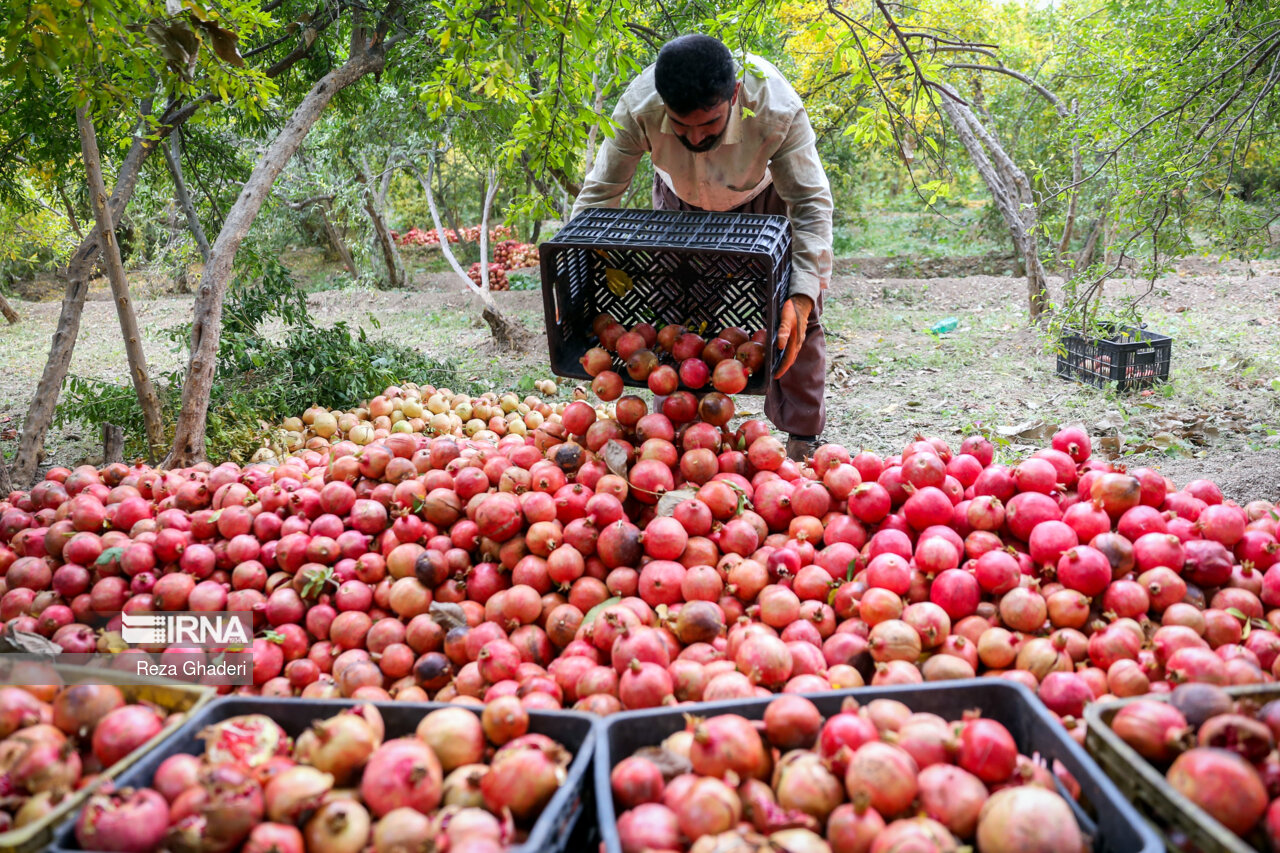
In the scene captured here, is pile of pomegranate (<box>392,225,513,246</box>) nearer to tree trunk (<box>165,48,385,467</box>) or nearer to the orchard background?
the orchard background

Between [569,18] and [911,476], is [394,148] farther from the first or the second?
[911,476]

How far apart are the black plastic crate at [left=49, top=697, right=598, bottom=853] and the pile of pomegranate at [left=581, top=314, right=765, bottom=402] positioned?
1.42 m

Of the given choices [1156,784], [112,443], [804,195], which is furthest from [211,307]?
[1156,784]

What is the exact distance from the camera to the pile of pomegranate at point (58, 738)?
1.38 meters

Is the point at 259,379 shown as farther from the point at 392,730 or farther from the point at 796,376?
the point at 392,730

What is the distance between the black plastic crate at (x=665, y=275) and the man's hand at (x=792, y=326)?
0.04 meters

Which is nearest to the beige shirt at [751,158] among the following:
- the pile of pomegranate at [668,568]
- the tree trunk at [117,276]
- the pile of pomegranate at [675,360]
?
the pile of pomegranate at [675,360]

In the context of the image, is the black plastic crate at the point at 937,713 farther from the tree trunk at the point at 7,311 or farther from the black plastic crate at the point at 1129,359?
the tree trunk at the point at 7,311

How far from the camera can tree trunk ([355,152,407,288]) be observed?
14109mm

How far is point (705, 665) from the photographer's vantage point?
6.14ft

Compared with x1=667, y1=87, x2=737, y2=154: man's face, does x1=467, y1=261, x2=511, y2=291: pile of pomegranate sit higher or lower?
higher

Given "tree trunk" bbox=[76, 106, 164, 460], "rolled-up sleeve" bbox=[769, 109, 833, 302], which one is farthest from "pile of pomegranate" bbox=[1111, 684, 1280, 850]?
"tree trunk" bbox=[76, 106, 164, 460]

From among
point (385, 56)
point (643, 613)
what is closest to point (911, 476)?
point (643, 613)

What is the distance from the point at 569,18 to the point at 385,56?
3559 millimetres
